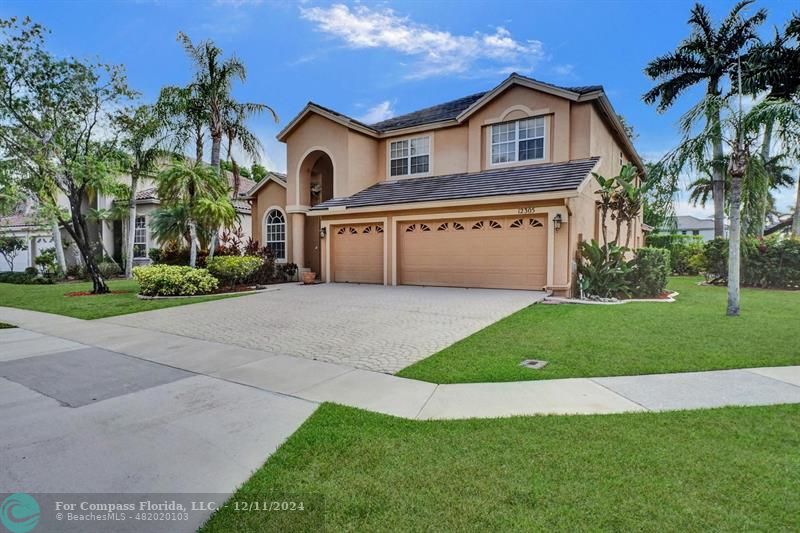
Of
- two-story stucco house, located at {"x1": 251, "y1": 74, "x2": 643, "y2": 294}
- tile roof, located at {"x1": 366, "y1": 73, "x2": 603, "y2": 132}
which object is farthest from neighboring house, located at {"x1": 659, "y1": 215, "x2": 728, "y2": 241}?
tile roof, located at {"x1": 366, "y1": 73, "x2": 603, "y2": 132}

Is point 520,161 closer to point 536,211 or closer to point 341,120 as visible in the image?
point 536,211

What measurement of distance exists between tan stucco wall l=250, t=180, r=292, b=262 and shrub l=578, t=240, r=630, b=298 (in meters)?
13.0

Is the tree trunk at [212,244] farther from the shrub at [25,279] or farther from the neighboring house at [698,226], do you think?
the neighboring house at [698,226]

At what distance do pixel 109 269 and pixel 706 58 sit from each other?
33680mm

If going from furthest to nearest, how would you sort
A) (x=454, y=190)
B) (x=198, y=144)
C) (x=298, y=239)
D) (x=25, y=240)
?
(x=25, y=240) → (x=198, y=144) → (x=298, y=239) → (x=454, y=190)

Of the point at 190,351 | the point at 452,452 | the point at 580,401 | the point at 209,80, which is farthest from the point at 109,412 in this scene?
the point at 209,80

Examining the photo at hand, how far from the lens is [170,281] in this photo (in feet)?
45.9

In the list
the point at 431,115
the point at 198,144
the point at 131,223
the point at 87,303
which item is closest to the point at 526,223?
the point at 431,115

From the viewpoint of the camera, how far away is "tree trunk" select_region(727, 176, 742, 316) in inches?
378

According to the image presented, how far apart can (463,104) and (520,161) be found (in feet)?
15.0

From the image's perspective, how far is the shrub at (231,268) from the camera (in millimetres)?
15711

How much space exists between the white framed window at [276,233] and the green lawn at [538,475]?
56.6 feet

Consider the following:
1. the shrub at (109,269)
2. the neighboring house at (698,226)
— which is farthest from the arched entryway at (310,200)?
the neighboring house at (698,226)

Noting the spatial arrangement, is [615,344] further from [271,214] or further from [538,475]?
[271,214]
